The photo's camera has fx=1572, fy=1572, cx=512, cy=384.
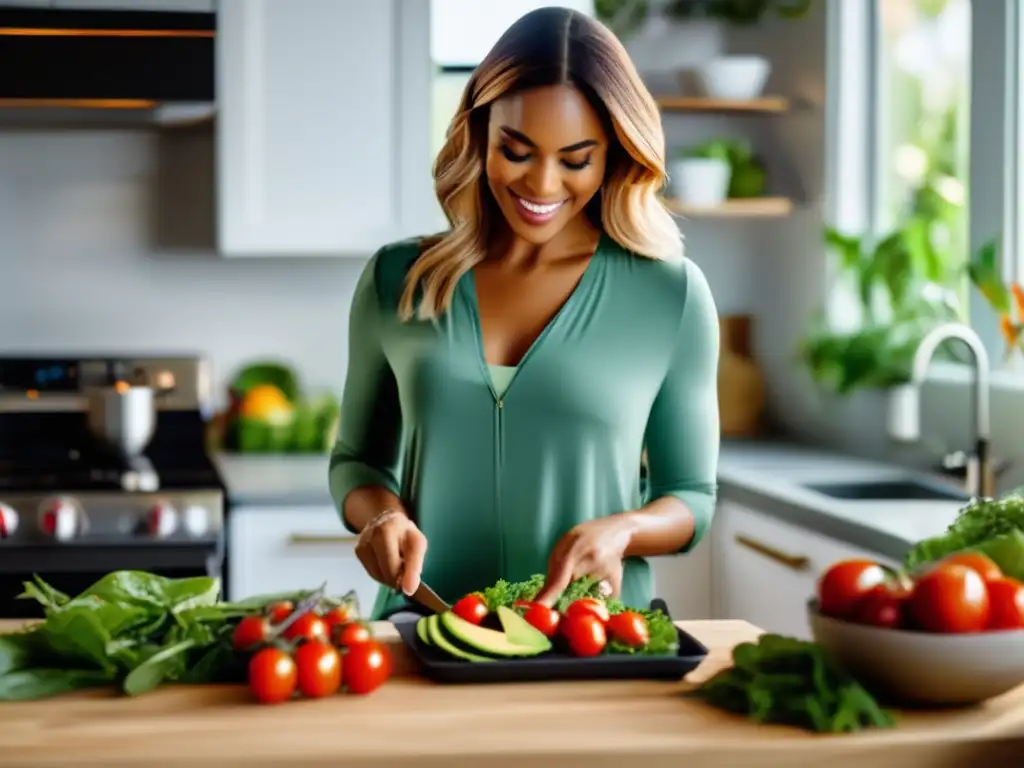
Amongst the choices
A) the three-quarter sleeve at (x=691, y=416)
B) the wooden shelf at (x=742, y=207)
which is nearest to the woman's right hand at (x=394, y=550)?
the three-quarter sleeve at (x=691, y=416)

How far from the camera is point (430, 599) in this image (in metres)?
1.88

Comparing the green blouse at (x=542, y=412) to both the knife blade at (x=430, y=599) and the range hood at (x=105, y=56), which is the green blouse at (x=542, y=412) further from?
the range hood at (x=105, y=56)

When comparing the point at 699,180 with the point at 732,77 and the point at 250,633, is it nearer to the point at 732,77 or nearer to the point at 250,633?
the point at 732,77

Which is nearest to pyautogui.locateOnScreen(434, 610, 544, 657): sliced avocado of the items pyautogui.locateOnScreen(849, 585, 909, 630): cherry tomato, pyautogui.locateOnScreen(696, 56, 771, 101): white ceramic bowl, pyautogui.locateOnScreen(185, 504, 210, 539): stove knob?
pyautogui.locateOnScreen(849, 585, 909, 630): cherry tomato

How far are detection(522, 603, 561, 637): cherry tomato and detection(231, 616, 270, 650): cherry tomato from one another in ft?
0.89

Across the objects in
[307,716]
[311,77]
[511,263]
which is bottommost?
[307,716]

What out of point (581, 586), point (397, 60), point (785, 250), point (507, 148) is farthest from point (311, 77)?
point (581, 586)

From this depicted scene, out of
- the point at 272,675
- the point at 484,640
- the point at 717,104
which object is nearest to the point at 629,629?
the point at 484,640

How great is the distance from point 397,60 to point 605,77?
6.23 feet

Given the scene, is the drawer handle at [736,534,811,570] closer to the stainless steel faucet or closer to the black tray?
the stainless steel faucet

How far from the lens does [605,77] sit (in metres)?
1.79

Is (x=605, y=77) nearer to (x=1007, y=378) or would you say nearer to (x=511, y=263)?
(x=511, y=263)

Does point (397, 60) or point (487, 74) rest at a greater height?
point (397, 60)

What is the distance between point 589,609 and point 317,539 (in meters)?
1.66
